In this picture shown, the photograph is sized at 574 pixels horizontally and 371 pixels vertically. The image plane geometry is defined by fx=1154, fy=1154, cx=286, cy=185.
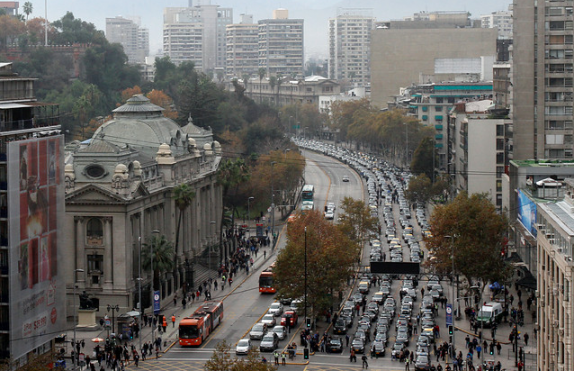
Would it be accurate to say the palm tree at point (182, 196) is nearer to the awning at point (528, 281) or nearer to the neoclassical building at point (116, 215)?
the neoclassical building at point (116, 215)

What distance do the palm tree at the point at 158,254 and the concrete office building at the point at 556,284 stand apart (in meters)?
36.3

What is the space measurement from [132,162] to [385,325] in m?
28.7

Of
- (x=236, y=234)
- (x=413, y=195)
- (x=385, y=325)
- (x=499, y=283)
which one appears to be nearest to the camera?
(x=385, y=325)

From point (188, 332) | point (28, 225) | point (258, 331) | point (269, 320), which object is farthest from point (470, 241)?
point (28, 225)

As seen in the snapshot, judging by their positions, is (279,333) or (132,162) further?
(132,162)

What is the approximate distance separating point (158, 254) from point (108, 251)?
440 cm

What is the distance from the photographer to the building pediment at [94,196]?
331 feet

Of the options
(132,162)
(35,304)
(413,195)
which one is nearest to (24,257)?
(35,304)

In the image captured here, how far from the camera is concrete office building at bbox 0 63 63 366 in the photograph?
75688mm

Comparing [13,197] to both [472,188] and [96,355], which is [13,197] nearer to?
[96,355]

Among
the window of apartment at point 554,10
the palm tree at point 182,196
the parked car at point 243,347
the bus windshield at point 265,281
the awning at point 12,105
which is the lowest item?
the parked car at point 243,347

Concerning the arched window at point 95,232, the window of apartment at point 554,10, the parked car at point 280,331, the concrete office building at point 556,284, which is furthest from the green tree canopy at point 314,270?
the window of apartment at point 554,10

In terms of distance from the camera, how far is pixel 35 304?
3113 inches

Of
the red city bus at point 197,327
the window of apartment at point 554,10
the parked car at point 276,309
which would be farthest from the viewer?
the window of apartment at point 554,10
